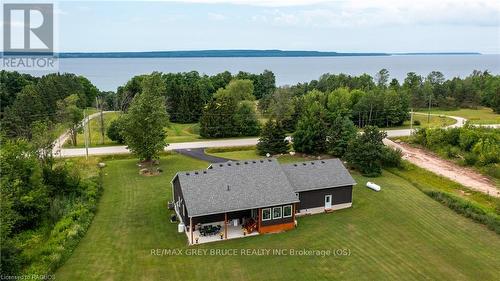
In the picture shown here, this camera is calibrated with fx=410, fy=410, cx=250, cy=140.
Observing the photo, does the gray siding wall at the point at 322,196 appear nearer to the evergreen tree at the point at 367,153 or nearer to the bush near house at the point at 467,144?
the evergreen tree at the point at 367,153

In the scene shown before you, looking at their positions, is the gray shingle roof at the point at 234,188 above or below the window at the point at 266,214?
above

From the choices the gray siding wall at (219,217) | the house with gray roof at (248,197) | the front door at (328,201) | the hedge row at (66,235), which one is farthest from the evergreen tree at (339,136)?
the hedge row at (66,235)

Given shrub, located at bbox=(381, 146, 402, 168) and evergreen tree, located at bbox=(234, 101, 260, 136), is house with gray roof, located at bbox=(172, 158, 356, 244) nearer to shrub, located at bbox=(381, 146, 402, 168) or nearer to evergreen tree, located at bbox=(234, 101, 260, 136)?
shrub, located at bbox=(381, 146, 402, 168)

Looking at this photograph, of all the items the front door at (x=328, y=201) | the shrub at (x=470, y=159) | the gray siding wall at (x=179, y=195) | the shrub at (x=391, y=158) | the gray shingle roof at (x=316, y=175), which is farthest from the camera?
the shrub at (x=470, y=159)

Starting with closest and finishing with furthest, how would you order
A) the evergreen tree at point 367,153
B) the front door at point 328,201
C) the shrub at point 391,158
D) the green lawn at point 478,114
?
the front door at point 328,201, the evergreen tree at point 367,153, the shrub at point 391,158, the green lawn at point 478,114

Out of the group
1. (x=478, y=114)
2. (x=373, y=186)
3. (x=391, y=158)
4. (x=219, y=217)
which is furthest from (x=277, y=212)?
(x=478, y=114)

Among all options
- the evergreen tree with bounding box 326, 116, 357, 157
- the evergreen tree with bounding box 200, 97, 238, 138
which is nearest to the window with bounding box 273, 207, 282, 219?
the evergreen tree with bounding box 326, 116, 357, 157

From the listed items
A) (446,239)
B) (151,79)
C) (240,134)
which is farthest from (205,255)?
(240,134)

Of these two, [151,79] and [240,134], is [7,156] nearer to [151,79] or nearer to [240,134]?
[151,79]
